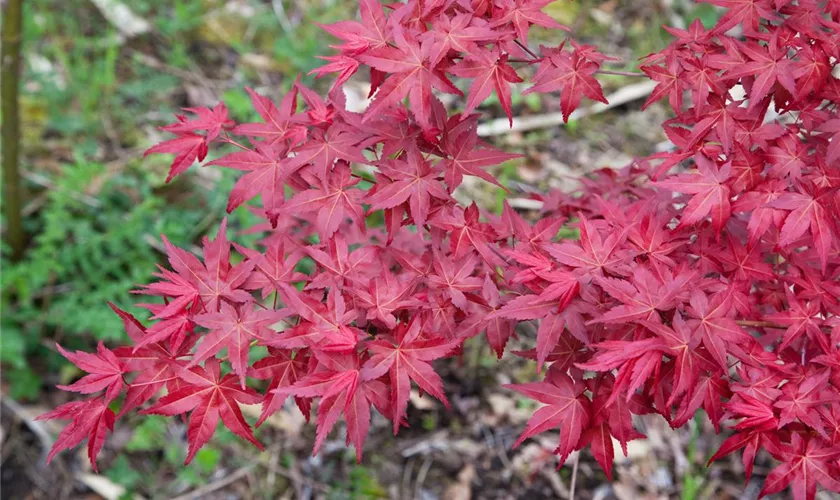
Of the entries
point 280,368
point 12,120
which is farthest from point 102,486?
point 280,368

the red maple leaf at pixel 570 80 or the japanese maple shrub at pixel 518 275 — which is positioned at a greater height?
the red maple leaf at pixel 570 80

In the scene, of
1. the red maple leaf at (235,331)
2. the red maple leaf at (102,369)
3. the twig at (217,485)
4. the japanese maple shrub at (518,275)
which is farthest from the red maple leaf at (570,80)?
the twig at (217,485)

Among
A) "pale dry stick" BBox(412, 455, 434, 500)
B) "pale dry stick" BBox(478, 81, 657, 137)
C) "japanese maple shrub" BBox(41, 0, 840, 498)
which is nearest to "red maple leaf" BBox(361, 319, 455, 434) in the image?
"japanese maple shrub" BBox(41, 0, 840, 498)

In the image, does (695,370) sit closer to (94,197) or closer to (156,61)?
(94,197)

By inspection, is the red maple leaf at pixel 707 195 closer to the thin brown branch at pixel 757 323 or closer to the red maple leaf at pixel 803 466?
the thin brown branch at pixel 757 323

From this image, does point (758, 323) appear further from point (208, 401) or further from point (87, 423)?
point (87, 423)

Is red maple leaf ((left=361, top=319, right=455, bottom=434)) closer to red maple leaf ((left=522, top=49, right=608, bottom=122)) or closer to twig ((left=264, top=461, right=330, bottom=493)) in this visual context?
red maple leaf ((left=522, top=49, right=608, bottom=122))

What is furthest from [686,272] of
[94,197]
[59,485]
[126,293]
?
[94,197]
